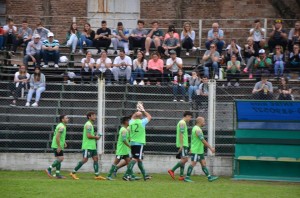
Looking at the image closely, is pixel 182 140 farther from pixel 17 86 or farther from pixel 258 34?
pixel 258 34

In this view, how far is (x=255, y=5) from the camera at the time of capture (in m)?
35.2

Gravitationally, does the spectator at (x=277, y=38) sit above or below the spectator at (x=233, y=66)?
above

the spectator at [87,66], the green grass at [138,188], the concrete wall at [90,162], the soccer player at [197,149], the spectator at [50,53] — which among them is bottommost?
the green grass at [138,188]

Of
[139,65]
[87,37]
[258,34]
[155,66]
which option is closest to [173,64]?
[155,66]

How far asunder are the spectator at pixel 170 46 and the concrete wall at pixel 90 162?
15.4ft

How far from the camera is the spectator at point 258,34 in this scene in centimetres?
3164

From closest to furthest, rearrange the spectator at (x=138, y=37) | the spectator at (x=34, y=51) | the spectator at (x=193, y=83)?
the spectator at (x=193, y=83) → the spectator at (x=34, y=51) → the spectator at (x=138, y=37)

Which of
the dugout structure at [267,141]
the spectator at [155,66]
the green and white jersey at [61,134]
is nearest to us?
the green and white jersey at [61,134]

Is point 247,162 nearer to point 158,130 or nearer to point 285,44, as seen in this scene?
point 158,130

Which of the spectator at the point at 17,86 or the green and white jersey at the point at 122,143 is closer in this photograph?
the green and white jersey at the point at 122,143

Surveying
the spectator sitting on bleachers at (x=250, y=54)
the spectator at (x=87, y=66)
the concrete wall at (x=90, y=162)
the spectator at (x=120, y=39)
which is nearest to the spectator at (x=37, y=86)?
the spectator at (x=87, y=66)

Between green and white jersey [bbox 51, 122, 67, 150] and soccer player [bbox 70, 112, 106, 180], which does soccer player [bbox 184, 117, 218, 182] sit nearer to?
soccer player [bbox 70, 112, 106, 180]

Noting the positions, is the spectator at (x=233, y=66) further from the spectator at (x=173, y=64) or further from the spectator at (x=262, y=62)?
the spectator at (x=173, y=64)

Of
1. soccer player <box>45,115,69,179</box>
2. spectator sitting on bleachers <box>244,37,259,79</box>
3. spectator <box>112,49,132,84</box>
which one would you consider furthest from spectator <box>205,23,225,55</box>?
soccer player <box>45,115,69,179</box>
